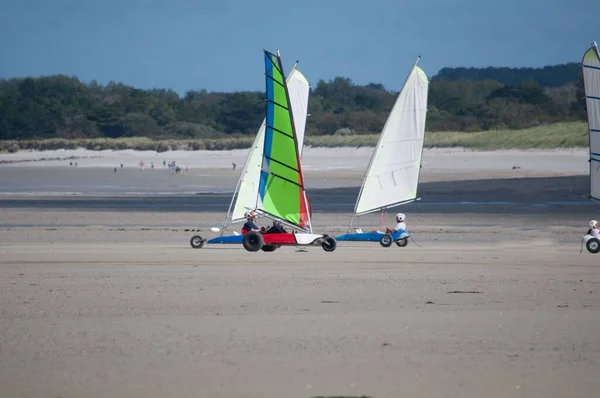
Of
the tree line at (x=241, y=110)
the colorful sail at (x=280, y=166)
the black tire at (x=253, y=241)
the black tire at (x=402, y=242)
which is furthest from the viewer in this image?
the tree line at (x=241, y=110)

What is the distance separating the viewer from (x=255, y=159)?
22266 mm

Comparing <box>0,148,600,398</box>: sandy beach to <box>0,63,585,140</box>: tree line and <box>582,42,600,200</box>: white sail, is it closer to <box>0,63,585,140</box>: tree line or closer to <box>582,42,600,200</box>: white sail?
<box>582,42,600,200</box>: white sail

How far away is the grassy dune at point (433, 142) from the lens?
5794 cm

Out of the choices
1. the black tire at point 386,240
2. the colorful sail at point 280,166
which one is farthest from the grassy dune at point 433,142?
the colorful sail at point 280,166

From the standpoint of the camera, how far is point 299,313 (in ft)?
37.8

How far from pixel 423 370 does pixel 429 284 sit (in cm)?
510

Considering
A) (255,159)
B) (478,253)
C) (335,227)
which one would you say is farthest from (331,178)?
(478,253)

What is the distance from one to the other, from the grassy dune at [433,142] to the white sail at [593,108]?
34.4 m

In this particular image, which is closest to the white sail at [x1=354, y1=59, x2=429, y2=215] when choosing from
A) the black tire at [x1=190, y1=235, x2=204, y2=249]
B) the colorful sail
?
the colorful sail

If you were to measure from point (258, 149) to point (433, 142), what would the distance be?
43316 millimetres

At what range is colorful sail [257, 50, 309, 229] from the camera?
65.2 ft

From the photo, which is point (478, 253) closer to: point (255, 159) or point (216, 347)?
point (255, 159)

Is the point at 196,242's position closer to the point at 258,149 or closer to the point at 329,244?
the point at 329,244

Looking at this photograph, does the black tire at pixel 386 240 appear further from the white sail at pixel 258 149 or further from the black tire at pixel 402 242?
the white sail at pixel 258 149
